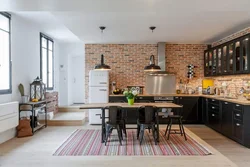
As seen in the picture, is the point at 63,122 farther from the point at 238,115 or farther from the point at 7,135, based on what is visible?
the point at 238,115

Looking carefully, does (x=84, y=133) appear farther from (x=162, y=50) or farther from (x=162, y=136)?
(x=162, y=50)

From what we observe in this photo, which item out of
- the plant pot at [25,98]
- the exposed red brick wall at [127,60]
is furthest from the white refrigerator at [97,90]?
the plant pot at [25,98]

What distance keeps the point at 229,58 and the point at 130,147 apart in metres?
3.54


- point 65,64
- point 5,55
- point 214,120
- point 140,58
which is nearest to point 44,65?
point 65,64

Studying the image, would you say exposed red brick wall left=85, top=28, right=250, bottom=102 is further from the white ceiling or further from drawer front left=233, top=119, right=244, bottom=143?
drawer front left=233, top=119, right=244, bottom=143

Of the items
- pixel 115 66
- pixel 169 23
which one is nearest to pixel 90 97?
pixel 115 66

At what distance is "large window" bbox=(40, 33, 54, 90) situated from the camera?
7.73 metres

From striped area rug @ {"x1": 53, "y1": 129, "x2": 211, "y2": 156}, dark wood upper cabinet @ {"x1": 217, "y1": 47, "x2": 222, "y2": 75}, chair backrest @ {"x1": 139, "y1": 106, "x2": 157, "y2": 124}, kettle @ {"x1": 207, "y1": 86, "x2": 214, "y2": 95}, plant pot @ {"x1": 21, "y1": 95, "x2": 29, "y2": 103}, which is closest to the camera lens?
striped area rug @ {"x1": 53, "y1": 129, "x2": 211, "y2": 156}

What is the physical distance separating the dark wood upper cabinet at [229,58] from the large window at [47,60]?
534 centimetres

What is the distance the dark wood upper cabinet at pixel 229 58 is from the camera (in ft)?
17.6

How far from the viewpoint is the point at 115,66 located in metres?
8.12

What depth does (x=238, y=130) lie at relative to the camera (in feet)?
16.7

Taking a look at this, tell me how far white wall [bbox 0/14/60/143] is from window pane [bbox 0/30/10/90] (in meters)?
0.19

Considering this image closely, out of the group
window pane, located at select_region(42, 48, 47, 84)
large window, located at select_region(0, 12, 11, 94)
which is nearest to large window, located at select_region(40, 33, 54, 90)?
window pane, located at select_region(42, 48, 47, 84)
